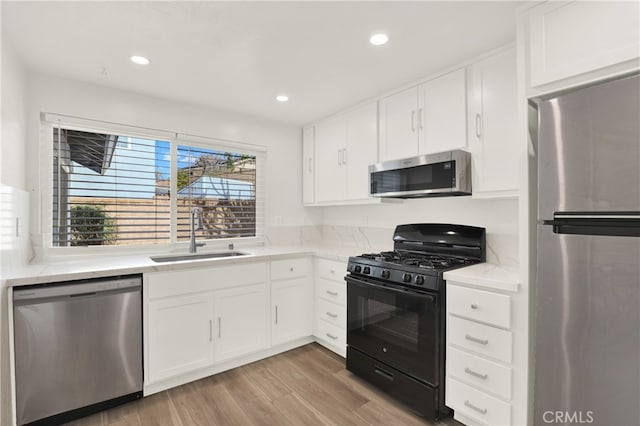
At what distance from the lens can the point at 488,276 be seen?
1.85 meters

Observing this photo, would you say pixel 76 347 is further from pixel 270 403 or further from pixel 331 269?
pixel 331 269

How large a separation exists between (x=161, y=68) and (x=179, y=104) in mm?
734

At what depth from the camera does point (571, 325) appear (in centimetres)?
136

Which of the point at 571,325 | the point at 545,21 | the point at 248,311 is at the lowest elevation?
the point at 248,311

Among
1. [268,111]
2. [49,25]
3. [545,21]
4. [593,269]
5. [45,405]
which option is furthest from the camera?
[268,111]

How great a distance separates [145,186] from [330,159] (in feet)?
5.94

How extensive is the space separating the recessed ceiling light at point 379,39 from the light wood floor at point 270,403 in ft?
7.84

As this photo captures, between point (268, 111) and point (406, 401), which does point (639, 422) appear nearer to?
point (406, 401)

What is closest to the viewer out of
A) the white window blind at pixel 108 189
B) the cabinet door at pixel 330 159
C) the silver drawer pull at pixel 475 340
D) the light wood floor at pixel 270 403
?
the silver drawer pull at pixel 475 340

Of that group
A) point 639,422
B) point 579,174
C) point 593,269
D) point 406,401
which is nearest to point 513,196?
point 579,174

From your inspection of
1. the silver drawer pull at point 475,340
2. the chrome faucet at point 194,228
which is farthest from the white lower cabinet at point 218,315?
the silver drawer pull at point 475,340

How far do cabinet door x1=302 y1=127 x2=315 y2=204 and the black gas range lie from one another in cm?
136

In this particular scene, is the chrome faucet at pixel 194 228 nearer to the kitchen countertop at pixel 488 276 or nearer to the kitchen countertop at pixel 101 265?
the kitchen countertop at pixel 101 265

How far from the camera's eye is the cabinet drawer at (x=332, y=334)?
277 cm
